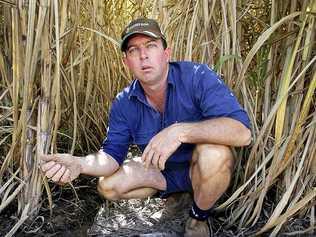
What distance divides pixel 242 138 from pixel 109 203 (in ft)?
2.42

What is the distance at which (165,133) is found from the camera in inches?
73.5

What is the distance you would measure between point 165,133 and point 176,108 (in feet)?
0.65

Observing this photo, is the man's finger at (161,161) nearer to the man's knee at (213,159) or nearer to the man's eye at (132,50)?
the man's knee at (213,159)

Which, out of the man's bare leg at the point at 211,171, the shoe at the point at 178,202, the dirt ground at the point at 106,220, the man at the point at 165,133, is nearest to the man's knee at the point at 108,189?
the man at the point at 165,133

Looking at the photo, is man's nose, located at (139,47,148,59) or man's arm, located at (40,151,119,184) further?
man's nose, located at (139,47,148,59)

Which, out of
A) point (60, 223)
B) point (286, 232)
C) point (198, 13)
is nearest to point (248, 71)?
point (198, 13)

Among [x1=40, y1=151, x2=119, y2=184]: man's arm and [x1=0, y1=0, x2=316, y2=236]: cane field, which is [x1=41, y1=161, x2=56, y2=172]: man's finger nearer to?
[x1=40, y1=151, x2=119, y2=184]: man's arm

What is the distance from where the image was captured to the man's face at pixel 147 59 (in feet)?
6.47

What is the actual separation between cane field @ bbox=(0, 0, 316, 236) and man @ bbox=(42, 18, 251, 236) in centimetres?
15

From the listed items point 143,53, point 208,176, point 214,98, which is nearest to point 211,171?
point 208,176

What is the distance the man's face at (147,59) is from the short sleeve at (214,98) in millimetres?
138

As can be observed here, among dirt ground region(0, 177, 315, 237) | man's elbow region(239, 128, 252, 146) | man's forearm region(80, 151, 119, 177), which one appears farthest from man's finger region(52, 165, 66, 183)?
man's elbow region(239, 128, 252, 146)

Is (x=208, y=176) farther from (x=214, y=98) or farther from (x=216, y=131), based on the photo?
(x=214, y=98)

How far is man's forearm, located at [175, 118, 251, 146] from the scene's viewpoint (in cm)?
188
